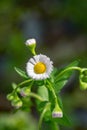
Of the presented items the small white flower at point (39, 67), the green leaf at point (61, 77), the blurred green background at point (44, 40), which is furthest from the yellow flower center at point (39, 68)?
the blurred green background at point (44, 40)

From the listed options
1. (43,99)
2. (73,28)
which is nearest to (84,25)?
(73,28)

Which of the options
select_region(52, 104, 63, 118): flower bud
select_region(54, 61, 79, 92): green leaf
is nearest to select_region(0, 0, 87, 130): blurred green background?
select_region(54, 61, 79, 92): green leaf

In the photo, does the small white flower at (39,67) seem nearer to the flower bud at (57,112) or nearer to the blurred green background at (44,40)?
the flower bud at (57,112)

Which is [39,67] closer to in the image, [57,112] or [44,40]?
[57,112]

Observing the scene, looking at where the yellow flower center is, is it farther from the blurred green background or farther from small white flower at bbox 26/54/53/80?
the blurred green background

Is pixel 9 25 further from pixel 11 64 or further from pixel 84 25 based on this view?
pixel 84 25

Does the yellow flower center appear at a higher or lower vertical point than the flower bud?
higher

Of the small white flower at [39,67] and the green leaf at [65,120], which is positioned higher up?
the small white flower at [39,67]

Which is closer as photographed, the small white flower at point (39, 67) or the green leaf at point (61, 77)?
the small white flower at point (39, 67)
